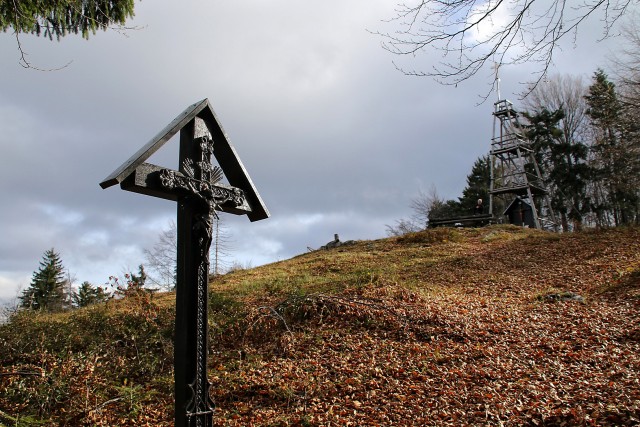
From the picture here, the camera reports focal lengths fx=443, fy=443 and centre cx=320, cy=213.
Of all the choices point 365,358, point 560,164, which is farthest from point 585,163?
point 365,358

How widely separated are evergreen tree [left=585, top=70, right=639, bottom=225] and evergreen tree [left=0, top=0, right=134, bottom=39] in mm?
23836

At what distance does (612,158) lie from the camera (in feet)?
88.3

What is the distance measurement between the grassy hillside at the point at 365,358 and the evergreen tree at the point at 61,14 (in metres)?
4.58

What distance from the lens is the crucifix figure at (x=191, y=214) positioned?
3.37 m

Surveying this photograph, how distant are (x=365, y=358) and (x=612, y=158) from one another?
2709 centimetres

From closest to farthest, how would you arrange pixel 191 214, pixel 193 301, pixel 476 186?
pixel 193 301
pixel 191 214
pixel 476 186

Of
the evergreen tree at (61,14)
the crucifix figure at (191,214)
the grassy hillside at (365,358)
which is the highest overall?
the evergreen tree at (61,14)

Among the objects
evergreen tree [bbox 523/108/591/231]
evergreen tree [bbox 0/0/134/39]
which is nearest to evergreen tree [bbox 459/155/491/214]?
evergreen tree [bbox 523/108/591/231]

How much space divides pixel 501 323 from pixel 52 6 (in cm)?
874

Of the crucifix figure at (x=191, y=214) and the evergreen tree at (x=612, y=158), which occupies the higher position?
the evergreen tree at (x=612, y=158)

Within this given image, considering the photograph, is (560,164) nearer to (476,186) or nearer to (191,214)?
(476,186)

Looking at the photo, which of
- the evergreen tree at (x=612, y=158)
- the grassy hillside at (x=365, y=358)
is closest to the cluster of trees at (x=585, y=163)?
the evergreen tree at (x=612, y=158)

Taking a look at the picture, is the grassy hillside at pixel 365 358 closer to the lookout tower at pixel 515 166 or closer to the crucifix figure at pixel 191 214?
the crucifix figure at pixel 191 214

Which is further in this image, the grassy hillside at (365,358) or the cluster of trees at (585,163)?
the cluster of trees at (585,163)
